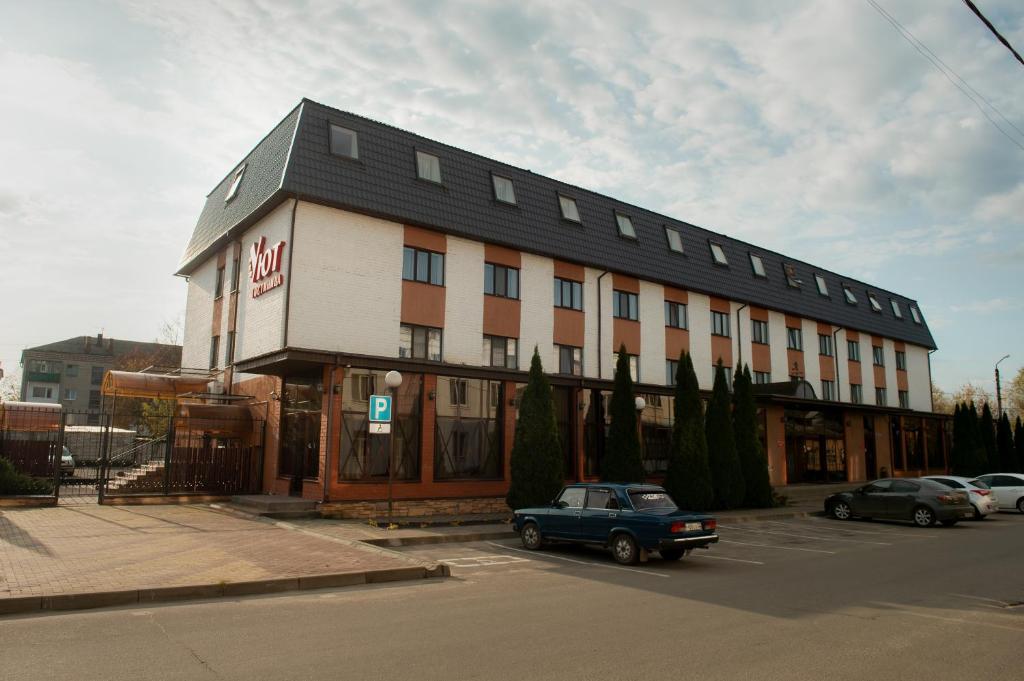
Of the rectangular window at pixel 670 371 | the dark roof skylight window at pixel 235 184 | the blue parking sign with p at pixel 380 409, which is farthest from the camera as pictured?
the rectangular window at pixel 670 371

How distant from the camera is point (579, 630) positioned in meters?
7.55

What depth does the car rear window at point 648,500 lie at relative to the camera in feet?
42.3

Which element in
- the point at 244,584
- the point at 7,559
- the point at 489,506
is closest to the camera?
the point at 244,584

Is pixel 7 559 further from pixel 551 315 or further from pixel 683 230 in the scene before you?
pixel 683 230

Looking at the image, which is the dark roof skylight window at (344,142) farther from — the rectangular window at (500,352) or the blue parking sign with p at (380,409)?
the blue parking sign with p at (380,409)

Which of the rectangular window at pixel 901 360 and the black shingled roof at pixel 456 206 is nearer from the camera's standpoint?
the black shingled roof at pixel 456 206

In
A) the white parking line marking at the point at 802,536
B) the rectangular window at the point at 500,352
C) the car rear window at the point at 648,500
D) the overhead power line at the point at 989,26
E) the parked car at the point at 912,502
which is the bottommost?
the white parking line marking at the point at 802,536

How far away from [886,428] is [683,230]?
56.2 feet

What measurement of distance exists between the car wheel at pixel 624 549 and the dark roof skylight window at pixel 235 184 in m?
17.9

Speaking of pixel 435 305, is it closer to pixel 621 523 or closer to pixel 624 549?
pixel 621 523

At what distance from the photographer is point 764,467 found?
955 inches

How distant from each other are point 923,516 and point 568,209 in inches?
593

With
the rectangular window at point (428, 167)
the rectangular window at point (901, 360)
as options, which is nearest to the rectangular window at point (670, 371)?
the rectangular window at point (428, 167)

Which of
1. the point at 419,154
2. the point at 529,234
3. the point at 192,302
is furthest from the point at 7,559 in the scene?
the point at 192,302
